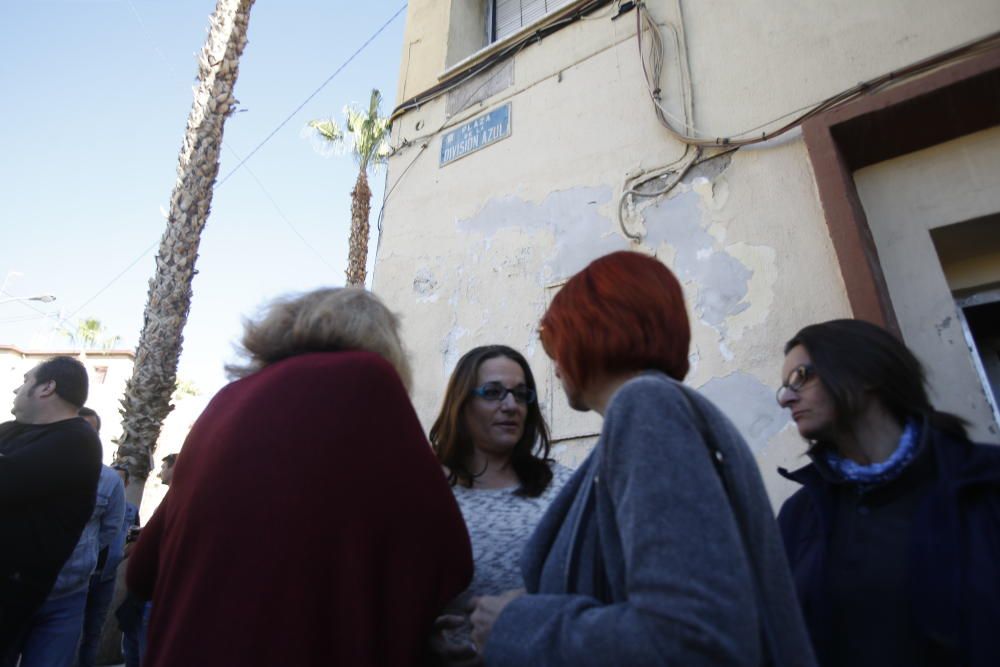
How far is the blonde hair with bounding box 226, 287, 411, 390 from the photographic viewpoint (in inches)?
53.2

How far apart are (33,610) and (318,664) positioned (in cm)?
218

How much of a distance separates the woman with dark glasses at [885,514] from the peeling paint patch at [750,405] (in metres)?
1.12

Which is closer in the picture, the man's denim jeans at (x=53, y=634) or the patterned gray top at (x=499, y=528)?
the patterned gray top at (x=499, y=528)

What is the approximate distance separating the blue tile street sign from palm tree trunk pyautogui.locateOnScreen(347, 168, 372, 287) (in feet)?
21.0

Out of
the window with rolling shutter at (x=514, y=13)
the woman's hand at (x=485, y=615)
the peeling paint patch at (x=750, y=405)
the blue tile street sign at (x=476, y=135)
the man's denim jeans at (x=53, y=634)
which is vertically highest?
the window with rolling shutter at (x=514, y=13)

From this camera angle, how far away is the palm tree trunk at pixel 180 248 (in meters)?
6.20

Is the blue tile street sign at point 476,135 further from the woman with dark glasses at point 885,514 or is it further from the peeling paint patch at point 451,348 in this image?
the woman with dark glasses at point 885,514

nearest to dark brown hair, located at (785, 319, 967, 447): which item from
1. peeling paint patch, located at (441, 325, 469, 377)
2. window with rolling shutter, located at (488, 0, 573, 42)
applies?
peeling paint patch, located at (441, 325, 469, 377)

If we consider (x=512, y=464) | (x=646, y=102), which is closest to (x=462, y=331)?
(x=646, y=102)

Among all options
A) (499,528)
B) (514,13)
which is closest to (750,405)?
(499,528)

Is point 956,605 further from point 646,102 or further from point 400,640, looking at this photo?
point 646,102

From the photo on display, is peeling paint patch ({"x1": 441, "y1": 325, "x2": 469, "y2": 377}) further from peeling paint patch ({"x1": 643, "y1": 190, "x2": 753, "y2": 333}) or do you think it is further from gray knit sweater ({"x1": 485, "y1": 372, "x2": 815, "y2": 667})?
gray knit sweater ({"x1": 485, "y1": 372, "x2": 815, "y2": 667})

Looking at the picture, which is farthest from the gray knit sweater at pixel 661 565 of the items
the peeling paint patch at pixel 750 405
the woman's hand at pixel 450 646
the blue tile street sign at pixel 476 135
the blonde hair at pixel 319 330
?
the blue tile street sign at pixel 476 135

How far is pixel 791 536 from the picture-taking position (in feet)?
6.07
